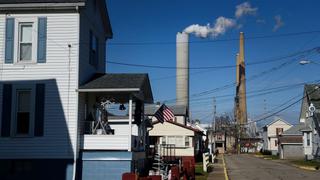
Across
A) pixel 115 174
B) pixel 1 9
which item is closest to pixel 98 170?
pixel 115 174

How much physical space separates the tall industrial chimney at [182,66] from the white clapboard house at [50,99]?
2146 inches

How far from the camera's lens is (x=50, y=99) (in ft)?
75.2

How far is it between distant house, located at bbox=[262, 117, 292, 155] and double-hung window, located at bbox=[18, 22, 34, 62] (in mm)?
81032

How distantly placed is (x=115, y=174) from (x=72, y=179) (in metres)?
1.80

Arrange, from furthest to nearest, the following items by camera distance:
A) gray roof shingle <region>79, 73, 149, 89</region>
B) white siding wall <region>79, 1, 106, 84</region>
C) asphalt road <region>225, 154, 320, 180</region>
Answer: asphalt road <region>225, 154, 320, 180</region>, white siding wall <region>79, 1, 106, 84</region>, gray roof shingle <region>79, 73, 149, 89</region>

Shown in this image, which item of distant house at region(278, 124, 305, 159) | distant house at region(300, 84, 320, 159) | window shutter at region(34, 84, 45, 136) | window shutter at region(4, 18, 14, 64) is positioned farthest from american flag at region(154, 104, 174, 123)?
distant house at region(278, 124, 305, 159)

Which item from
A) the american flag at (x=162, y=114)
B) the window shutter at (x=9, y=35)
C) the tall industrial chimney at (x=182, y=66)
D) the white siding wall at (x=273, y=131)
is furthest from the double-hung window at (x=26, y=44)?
the white siding wall at (x=273, y=131)

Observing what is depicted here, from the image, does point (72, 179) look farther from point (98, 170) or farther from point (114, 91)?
point (114, 91)

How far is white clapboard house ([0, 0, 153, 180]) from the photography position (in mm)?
22734

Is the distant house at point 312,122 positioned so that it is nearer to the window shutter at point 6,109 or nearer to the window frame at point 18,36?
the window frame at point 18,36

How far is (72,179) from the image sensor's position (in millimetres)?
22594

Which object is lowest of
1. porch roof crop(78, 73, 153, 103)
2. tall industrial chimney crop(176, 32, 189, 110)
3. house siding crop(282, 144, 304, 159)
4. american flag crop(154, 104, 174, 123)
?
house siding crop(282, 144, 304, 159)

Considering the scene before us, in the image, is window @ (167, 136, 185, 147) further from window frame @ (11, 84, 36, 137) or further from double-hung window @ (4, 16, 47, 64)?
double-hung window @ (4, 16, 47, 64)

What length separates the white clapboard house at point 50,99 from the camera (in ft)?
74.6
